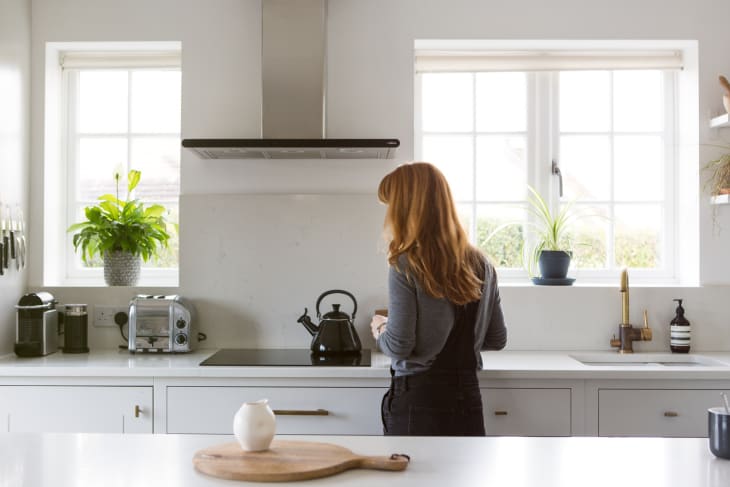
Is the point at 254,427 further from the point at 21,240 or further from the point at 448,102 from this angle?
the point at 448,102

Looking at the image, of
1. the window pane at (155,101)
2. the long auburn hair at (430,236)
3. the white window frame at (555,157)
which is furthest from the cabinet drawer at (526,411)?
the window pane at (155,101)

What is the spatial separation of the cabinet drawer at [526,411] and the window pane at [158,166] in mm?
1868

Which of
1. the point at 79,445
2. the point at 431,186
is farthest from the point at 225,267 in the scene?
the point at 79,445

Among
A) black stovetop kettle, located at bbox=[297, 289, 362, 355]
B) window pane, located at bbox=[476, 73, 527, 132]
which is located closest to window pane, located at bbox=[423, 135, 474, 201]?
window pane, located at bbox=[476, 73, 527, 132]

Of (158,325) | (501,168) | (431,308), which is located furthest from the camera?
(501,168)

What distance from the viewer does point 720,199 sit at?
312cm

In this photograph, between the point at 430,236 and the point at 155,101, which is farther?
the point at 155,101

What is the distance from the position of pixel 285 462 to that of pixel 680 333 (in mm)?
2259

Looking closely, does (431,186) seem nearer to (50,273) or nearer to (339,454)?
(339,454)

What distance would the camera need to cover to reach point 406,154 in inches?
126

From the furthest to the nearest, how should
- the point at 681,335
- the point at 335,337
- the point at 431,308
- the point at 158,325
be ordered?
1. the point at 681,335
2. the point at 158,325
3. the point at 335,337
4. the point at 431,308

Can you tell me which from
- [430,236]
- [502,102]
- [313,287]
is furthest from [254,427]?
[502,102]

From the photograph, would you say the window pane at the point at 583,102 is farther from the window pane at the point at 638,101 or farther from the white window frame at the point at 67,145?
the white window frame at the point at 67,145

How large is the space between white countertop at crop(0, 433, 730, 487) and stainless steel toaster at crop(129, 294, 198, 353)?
4.26ft
